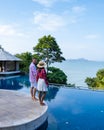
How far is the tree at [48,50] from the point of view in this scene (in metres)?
24.2

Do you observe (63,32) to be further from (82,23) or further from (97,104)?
(97,104)

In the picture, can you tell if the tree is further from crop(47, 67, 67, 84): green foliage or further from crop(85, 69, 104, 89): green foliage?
crop(85, 69, 104, 89): green foliage

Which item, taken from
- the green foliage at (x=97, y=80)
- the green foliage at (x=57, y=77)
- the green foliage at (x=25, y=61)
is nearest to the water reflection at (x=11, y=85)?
the green foliage at (x=57, y=77)

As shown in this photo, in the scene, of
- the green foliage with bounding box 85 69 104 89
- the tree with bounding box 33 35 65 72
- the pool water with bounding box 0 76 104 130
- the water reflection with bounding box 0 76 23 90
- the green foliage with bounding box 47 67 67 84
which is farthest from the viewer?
the tree with bounding box 33 35 65 72

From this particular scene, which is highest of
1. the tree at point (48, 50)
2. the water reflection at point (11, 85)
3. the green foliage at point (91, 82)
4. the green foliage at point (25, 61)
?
the tree at point (48, 50)

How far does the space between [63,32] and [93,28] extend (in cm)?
315

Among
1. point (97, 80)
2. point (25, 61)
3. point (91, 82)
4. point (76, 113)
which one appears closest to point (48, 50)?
point (25, 61)

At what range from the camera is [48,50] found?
24.3 metres

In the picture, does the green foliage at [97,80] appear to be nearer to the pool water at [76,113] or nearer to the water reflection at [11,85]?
the water reflection at [11,85]

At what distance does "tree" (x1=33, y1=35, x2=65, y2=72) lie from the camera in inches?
952

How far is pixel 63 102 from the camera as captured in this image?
11.0 metres

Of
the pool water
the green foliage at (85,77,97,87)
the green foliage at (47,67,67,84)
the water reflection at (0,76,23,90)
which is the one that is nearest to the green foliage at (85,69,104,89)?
the green foliage at (85,77,97,87)

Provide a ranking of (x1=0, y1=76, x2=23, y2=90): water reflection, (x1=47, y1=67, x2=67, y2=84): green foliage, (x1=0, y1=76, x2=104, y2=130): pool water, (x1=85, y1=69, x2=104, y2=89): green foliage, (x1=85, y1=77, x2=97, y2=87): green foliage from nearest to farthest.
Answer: (x1=0, y1=76, x2=104, y2=130): pool water
(x1=0, y1=76, x2=23, y2=90): water reflection
(x1=85, y1=69, x2=104, y2=89): green foliage
(x1=47, y1=67, x2=67, y2=84): green foliage
(x1=85, y1=77, x2=97, y2=87): green foliage

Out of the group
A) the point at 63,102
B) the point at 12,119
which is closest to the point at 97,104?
the point at 63,102
